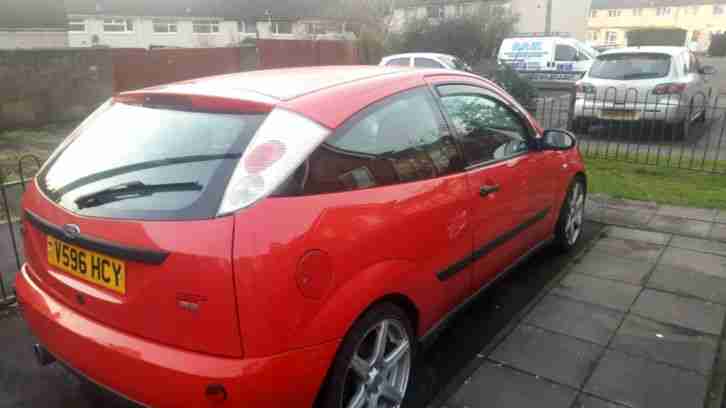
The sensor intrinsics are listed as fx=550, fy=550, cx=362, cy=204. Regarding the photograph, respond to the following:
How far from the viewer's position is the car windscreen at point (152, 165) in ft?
6.70

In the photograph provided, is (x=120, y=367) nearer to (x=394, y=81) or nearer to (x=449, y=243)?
(x=449, y=243)

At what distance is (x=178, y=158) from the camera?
2.20 metres

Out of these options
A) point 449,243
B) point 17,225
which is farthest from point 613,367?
point 17,225

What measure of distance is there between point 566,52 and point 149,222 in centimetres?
2025

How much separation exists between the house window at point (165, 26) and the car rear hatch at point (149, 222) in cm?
4641

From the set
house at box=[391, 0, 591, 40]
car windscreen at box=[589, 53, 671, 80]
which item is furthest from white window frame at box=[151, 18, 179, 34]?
car windscreen at box=[589, 53, 671, 80]

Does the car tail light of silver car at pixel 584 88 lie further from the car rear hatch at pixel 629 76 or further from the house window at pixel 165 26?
the house window at pixel 165 26

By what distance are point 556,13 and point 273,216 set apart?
47076 millimetres

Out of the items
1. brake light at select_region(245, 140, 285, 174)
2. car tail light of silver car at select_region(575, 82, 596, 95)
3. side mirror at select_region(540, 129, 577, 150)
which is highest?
brake light at select_region(245, 140, 285, 174)

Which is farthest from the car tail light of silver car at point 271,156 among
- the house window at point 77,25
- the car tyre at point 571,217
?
the house window at point 77,25

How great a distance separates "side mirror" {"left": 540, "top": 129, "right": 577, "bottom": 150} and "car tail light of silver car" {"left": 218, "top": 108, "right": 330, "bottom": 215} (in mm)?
2236

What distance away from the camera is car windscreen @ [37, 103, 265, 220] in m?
2.04

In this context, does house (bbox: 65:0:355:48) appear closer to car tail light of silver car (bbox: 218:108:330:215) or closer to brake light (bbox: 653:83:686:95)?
brake light (bbox: 653:83:686:95)

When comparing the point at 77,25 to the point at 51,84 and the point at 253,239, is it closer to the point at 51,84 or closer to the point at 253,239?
the point at 51,84
